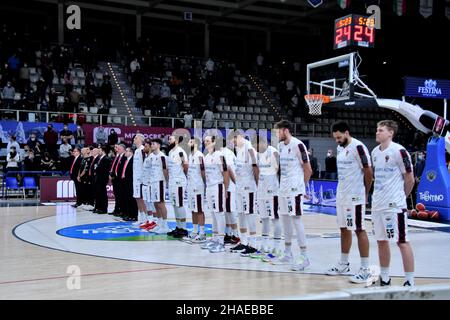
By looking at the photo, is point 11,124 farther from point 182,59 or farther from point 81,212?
point 182,59

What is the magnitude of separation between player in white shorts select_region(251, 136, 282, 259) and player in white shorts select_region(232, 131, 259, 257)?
162 millimetres

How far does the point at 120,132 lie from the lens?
23.2 m

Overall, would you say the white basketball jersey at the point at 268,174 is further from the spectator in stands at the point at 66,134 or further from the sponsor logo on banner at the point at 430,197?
the spectator in stands at the point at 66,134

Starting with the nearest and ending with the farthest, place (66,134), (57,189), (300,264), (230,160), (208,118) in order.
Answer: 1. (300,264)
2. (230,160)
3. (57,189)
4. (66,134)
5. (208,118)

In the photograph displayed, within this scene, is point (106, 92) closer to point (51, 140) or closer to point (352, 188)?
point (51, 140)

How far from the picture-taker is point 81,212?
16.1 meters

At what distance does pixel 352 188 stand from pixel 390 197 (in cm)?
80

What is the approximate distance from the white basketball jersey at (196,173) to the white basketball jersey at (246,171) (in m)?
0.99

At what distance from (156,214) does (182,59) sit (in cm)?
2207

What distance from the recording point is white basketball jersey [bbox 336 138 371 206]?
709 cm

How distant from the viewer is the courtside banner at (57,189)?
765 inches

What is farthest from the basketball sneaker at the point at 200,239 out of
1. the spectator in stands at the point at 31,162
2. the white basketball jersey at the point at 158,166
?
the spectator in stands at the point at 31,162

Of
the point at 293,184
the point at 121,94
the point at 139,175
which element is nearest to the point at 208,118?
the point at 121,94

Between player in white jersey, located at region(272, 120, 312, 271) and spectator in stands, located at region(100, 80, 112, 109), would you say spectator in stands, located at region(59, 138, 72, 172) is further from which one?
player in white jersey, located at region(272, 120, 312, 271)
